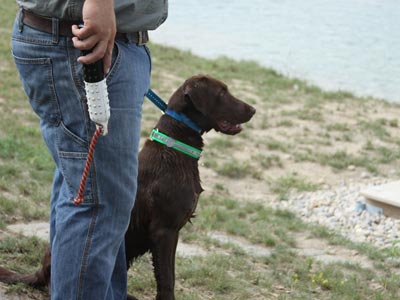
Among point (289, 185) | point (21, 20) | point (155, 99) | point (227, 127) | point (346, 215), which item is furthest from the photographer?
point (289, 185)

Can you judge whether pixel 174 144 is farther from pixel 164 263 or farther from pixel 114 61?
pixel 114 61

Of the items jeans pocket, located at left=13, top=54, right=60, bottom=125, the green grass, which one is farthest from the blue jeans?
the green grass

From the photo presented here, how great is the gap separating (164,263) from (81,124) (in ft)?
4.79

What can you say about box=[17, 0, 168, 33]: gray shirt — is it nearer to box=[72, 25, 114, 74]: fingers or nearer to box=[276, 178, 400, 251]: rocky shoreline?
box=[72, 25, 114, 74]: fingers

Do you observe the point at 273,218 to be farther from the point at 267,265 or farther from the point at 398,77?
the point at 398,77

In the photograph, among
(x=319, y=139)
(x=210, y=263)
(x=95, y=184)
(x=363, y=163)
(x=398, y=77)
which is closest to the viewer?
(x=95, y=184)

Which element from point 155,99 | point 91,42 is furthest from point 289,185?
point 91,42

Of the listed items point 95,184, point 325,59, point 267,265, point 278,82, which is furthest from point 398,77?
point 95,184

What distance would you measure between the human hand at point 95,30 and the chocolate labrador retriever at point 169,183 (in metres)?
1.56

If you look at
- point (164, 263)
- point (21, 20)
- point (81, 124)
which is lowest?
point (164, 263)

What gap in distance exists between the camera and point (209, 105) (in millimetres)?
4211

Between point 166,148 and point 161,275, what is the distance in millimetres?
675

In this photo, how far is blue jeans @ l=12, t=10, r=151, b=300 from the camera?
2.67 metres

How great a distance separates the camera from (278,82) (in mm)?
11555
